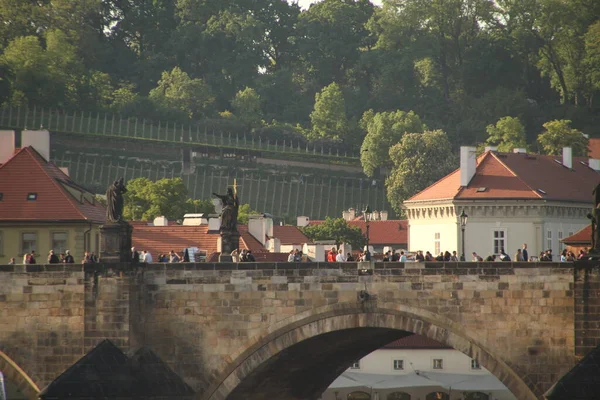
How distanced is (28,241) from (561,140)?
73228 mm

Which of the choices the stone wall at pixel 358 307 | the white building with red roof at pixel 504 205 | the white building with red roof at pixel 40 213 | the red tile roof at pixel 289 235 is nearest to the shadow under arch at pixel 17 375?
the stone wall at pixel 358 307

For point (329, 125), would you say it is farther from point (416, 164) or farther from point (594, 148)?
point (594, 148)

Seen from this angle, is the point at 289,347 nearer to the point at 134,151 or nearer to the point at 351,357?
the point at 351,357

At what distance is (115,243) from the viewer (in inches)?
2438

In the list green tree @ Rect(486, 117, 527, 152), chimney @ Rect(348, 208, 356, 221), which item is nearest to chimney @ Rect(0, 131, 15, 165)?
chimney @ Rect(348, 208, 356, 221)

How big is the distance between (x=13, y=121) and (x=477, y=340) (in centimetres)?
10657

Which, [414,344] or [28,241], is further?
[414,344]

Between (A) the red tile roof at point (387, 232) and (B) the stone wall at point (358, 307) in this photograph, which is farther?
(A) the red tile roof at point (387, 232)

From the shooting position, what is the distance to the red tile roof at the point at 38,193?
266 ft

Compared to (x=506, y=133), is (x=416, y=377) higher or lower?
lower

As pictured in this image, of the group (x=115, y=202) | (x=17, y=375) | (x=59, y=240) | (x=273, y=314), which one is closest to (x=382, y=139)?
(x=59, y=240)

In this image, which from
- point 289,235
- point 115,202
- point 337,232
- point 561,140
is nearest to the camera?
point 115,202

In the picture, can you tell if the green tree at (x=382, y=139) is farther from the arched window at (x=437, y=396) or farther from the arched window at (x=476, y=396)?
the arched window at (x=476, y=396)

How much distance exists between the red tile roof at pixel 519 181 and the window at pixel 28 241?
37549 millimetres
